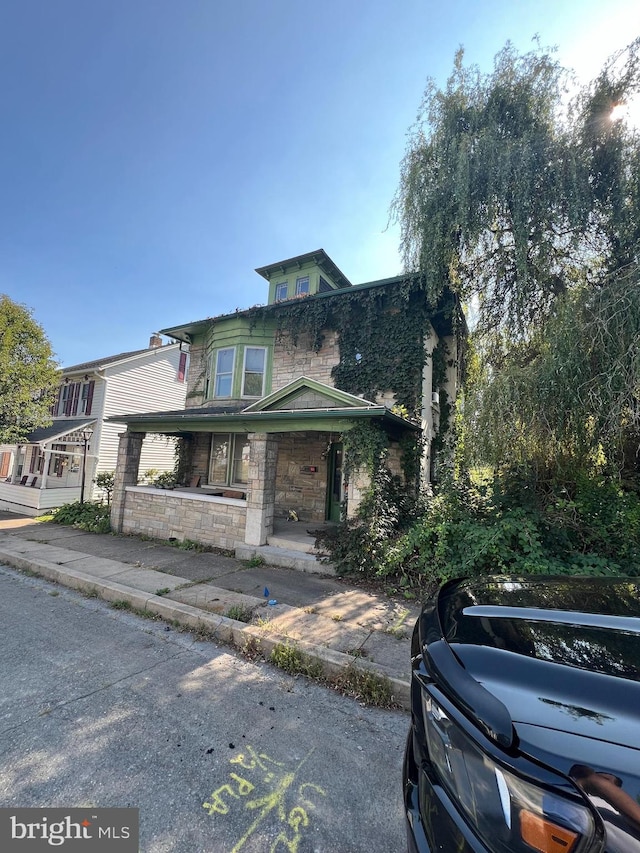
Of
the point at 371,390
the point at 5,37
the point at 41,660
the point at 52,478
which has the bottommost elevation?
the point at 41,660

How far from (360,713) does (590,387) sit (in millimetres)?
5047

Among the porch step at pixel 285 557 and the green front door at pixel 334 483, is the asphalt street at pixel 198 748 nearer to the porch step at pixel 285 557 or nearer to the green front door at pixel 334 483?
the porch step at pixel 285 557

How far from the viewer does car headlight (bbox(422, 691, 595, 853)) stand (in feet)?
2.99

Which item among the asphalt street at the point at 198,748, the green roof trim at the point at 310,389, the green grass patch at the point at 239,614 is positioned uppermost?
the green roof trim at the point at 310,389

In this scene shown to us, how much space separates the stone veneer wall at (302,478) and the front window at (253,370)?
1.79m

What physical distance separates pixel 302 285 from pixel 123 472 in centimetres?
801

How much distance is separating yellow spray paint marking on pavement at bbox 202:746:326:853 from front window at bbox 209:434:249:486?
9091 mm

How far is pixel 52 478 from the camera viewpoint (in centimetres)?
1678

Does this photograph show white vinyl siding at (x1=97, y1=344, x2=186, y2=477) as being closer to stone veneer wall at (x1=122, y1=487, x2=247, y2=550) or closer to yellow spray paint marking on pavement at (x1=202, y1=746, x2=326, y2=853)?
stone veneer wall at (x1=122, y1=487, x2=247, y2=550)

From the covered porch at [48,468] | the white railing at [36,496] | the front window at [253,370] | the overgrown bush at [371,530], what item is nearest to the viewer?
the overgrown bush at [371,530]

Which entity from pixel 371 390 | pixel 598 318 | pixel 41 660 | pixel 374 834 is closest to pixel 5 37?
pixel 371 390

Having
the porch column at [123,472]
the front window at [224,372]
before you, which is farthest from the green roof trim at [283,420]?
the front window at [224,372]

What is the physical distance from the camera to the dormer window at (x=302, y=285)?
12.3m

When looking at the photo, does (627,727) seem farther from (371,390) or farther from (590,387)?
(371,390)
